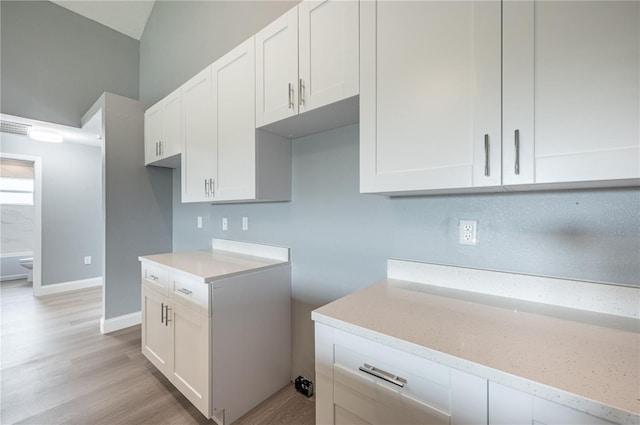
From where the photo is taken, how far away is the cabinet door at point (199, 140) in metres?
2.04

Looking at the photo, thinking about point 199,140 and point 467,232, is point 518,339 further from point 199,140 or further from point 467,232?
point 199,140

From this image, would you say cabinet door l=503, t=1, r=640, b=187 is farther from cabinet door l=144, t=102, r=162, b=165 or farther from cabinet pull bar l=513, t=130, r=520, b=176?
cabinet door l=144, t=102, r=162, b=165

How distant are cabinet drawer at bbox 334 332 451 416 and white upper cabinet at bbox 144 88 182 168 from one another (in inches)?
89.1

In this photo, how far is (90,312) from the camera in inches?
134

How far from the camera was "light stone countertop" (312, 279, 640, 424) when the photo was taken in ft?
1.92

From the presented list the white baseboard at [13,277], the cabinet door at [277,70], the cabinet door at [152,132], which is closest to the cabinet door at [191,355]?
the cabinet door at [277,70]

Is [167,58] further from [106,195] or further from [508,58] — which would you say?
[508,58]

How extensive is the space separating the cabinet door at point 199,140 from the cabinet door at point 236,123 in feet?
0.28

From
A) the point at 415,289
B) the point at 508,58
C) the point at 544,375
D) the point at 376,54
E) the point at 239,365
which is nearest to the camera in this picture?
the point at 544,375

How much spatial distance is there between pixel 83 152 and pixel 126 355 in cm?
369

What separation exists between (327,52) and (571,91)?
3.20 feet

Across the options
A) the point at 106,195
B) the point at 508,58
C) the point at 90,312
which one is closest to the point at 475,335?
the point at 508,58

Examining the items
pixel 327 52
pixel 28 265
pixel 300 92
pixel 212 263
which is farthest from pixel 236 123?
pixel 28 265

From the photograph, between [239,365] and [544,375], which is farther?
[239,365]
